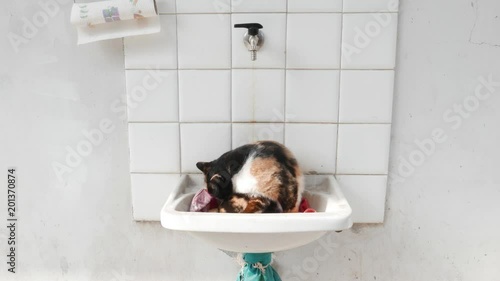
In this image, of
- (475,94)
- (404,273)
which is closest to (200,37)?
(475,94)

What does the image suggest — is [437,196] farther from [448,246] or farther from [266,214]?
[266,214]

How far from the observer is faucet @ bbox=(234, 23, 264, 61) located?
891mm

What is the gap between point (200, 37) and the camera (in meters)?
0.98

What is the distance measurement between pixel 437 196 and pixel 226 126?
599 millimetres

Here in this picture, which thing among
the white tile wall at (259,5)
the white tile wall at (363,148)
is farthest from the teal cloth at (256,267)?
the white tile wall at (259,5)

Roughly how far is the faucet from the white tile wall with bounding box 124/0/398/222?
3 centimetres

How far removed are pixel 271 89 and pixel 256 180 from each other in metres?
0.27

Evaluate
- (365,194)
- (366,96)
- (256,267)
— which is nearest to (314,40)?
(366,96)

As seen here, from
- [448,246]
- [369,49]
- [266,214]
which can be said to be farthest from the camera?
[448,246]

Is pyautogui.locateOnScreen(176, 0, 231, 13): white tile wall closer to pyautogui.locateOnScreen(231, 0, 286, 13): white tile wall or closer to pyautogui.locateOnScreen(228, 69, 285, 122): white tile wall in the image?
pyautogui.locateOnScreen(231, 0, 286, 13): white tile wall

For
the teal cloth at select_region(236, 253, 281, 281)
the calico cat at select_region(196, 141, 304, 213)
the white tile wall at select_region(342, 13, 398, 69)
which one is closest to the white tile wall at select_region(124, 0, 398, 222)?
the white tile wall at select_region(342, 13, 398, 69)

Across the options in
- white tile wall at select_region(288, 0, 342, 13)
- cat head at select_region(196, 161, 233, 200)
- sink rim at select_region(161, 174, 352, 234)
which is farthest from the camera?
white tile wall at select_region(288, 0, 342, 13)

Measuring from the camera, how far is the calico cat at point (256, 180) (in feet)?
2.69

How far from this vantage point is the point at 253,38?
0.92 meters
